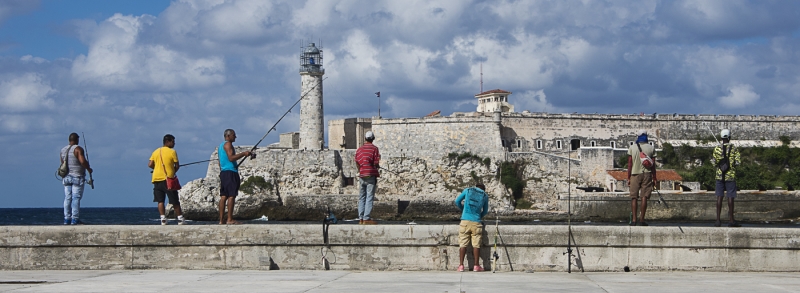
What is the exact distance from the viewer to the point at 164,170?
45.3 ft

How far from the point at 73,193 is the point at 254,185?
140 feet

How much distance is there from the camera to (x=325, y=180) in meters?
57.7

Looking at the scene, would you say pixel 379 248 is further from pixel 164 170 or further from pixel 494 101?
pixel 494 101

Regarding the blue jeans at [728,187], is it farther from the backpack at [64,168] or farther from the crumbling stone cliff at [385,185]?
the crumbling stone cliff at [385,185]

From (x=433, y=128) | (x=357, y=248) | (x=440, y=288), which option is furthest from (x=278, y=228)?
(x=433, y=128)

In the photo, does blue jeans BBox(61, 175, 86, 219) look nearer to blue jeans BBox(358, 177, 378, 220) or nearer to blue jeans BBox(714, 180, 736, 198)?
blue jeans BBox(358, 177, 378, 220)

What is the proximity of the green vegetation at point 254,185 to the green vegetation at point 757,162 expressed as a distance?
25.2 metres

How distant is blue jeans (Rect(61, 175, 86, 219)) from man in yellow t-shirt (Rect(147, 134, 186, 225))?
4.06 ft

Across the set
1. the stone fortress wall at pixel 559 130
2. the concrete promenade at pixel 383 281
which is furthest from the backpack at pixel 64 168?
the stone fortress wall at pixel 559 130

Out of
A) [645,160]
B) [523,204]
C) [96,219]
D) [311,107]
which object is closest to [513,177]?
[523,204]

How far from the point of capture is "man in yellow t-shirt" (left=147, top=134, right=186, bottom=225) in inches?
543

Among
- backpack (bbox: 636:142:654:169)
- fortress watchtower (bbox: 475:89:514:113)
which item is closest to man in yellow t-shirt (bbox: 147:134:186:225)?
backpack (bbox: 636:142:654:169)

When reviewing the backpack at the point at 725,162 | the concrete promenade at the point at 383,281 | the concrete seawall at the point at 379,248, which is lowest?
the concrete promenade at the point at 383,281

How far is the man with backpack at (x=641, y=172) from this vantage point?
542 inches
